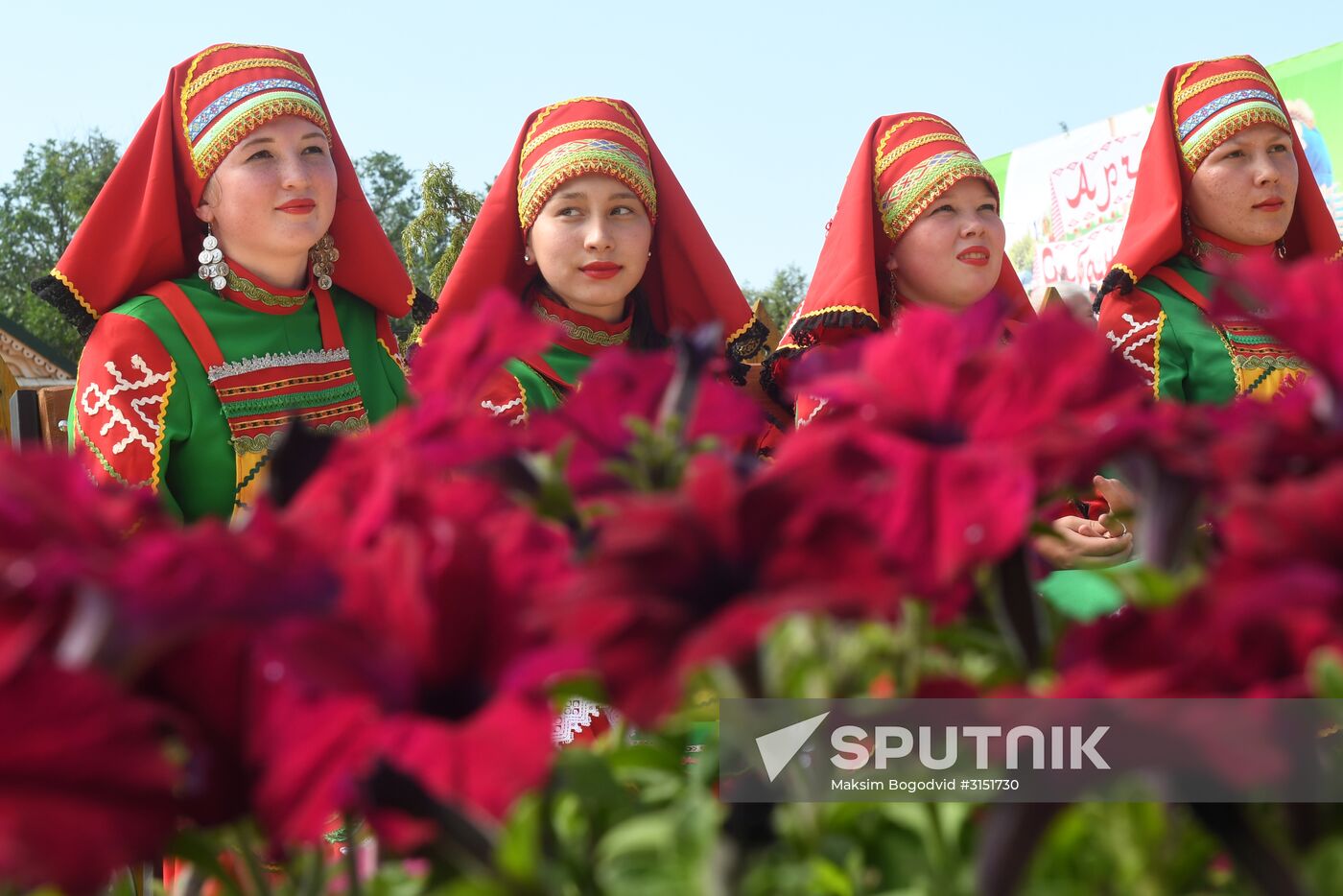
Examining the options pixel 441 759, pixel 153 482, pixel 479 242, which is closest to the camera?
pixel 441 759

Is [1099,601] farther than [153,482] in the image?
No

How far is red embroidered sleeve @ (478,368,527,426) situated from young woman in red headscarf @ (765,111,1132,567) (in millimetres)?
536

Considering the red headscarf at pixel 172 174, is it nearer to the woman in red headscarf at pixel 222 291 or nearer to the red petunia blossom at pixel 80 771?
the woman in red headscarf at pixel 222 291

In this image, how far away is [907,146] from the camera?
8.61 ft

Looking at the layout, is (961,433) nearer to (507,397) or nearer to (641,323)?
(507,397)

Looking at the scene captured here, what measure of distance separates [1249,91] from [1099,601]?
8.05 feet

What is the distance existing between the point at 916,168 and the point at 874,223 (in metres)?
0.14

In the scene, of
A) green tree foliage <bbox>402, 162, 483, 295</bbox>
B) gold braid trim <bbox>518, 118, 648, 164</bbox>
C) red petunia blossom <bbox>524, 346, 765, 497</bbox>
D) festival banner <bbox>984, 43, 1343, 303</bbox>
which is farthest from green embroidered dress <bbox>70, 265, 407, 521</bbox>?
festival banner <bbox>984, 43, 1343, 303</bbox>

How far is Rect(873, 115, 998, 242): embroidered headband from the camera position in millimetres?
2523

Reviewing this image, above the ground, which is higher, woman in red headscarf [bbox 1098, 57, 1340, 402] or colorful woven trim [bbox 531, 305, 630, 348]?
woman in red headscarf [bbox 1098, 57, 1340, 402]

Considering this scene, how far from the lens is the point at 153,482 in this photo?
72.4 inches

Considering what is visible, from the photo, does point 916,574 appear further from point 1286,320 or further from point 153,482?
point 153,482

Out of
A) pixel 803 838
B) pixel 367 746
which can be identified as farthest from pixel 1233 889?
pixel 367 746

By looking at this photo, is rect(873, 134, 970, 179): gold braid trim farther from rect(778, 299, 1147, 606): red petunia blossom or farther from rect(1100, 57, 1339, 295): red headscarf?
rect(778, 299, 1147, 606): red petunia blossom
